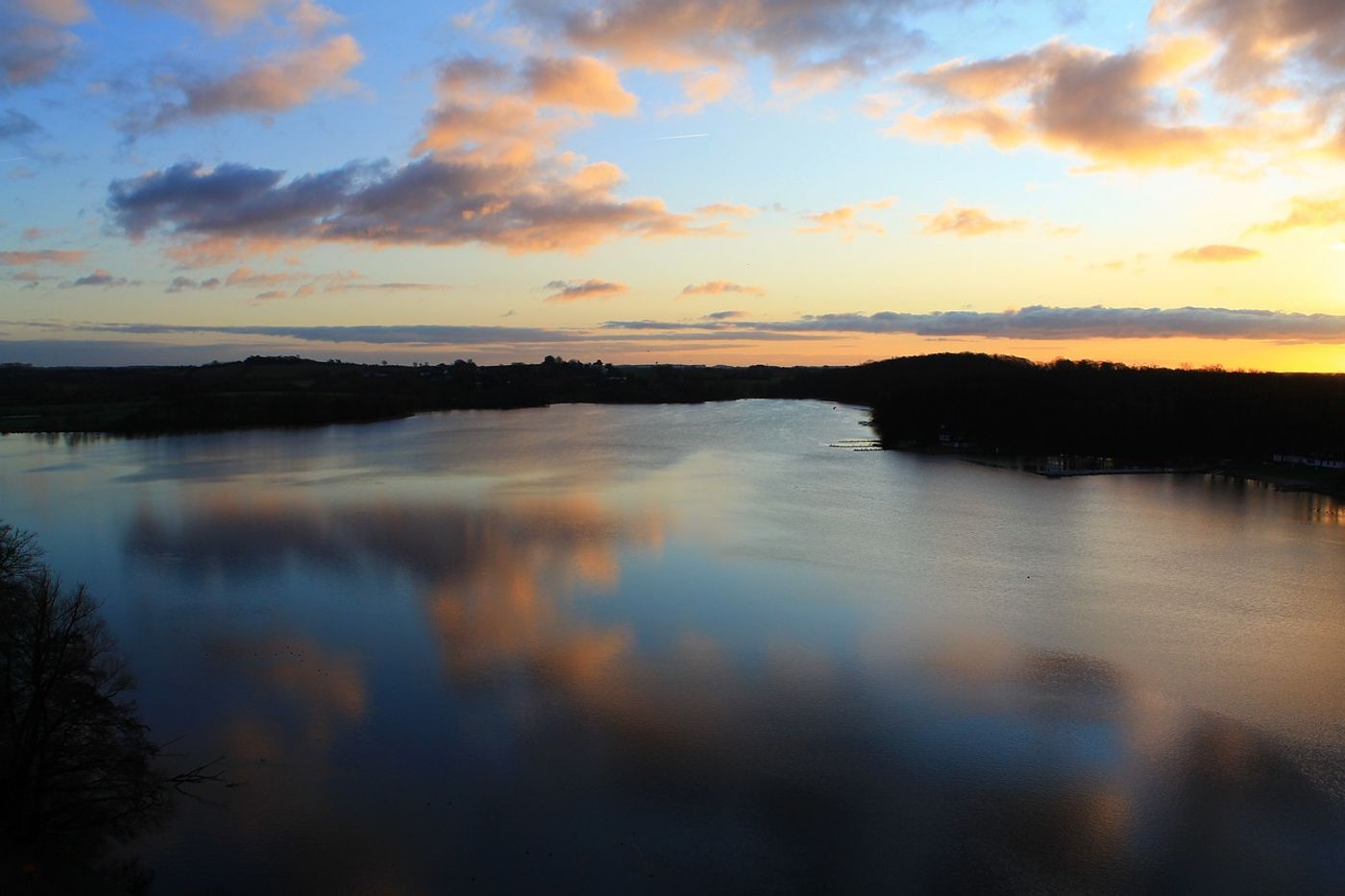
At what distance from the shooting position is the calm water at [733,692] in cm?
648

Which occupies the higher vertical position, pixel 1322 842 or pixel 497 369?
pixel 497 369

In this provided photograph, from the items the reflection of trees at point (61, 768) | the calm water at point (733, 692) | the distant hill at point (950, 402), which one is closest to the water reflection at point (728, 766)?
the calm water at point (733, 692)

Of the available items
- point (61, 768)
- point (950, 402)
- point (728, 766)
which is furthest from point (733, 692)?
point (950, 402)

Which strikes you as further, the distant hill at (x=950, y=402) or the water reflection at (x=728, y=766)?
the distant hill at (x=950, y=402)

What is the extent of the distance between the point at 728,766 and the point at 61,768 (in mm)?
5091

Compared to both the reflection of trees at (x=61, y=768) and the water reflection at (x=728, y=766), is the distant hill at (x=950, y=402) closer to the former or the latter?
the water reflection at (x=728, y=766)

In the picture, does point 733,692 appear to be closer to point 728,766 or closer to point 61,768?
point 728,766

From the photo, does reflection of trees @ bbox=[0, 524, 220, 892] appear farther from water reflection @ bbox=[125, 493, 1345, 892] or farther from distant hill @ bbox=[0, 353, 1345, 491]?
distant hill @ bbox=[0, 353, 1345, 491]

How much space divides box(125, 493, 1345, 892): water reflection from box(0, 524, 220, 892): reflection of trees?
1.90ft

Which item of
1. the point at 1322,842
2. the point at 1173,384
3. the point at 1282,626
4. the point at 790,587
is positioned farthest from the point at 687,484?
the point at 1173,384

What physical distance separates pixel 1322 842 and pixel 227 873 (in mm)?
8037

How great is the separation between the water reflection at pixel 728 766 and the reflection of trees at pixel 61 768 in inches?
22.8

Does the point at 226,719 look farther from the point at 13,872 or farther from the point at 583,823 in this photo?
the point at 583,823

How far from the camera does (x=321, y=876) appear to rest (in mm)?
6188
